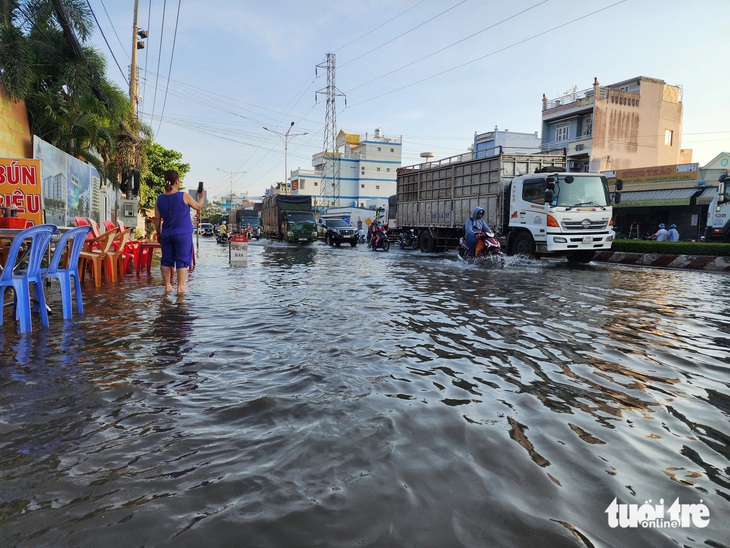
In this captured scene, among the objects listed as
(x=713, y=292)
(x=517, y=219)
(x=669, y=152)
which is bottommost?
(x=713, y=292)

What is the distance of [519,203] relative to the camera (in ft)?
49.7

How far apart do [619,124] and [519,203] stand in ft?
Result: 90.3

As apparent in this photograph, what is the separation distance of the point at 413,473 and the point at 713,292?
9060 millimetres

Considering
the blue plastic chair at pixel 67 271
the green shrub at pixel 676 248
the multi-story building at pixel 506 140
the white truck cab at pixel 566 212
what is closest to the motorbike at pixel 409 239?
the green shrub at pixel 676 248

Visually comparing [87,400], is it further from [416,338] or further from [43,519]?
[416,338]

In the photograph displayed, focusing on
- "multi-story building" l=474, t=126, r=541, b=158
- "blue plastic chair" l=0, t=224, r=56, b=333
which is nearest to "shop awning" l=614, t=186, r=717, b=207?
"multi-story building" l=474, t=126, r=541, b=158

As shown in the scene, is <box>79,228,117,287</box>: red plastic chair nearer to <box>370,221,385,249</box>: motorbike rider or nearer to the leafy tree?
→ <box>370,221,385,249</box>: motorbike rider

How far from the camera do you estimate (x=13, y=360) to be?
3854mm

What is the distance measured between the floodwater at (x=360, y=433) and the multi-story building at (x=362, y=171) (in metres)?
75.1

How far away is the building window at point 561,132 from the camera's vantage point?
130 ft

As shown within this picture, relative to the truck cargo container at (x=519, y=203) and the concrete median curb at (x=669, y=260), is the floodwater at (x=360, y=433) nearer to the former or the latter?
the truck cargo container at (x=519, y=203)

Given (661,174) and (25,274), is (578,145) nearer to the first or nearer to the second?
(661,174)

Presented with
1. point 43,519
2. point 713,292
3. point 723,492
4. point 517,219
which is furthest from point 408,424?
point 517,219

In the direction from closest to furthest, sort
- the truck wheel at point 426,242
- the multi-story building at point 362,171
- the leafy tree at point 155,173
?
the truck wheel at point 426,242, the leafy tree at point 155,173, the multi-story building at point 362,171
